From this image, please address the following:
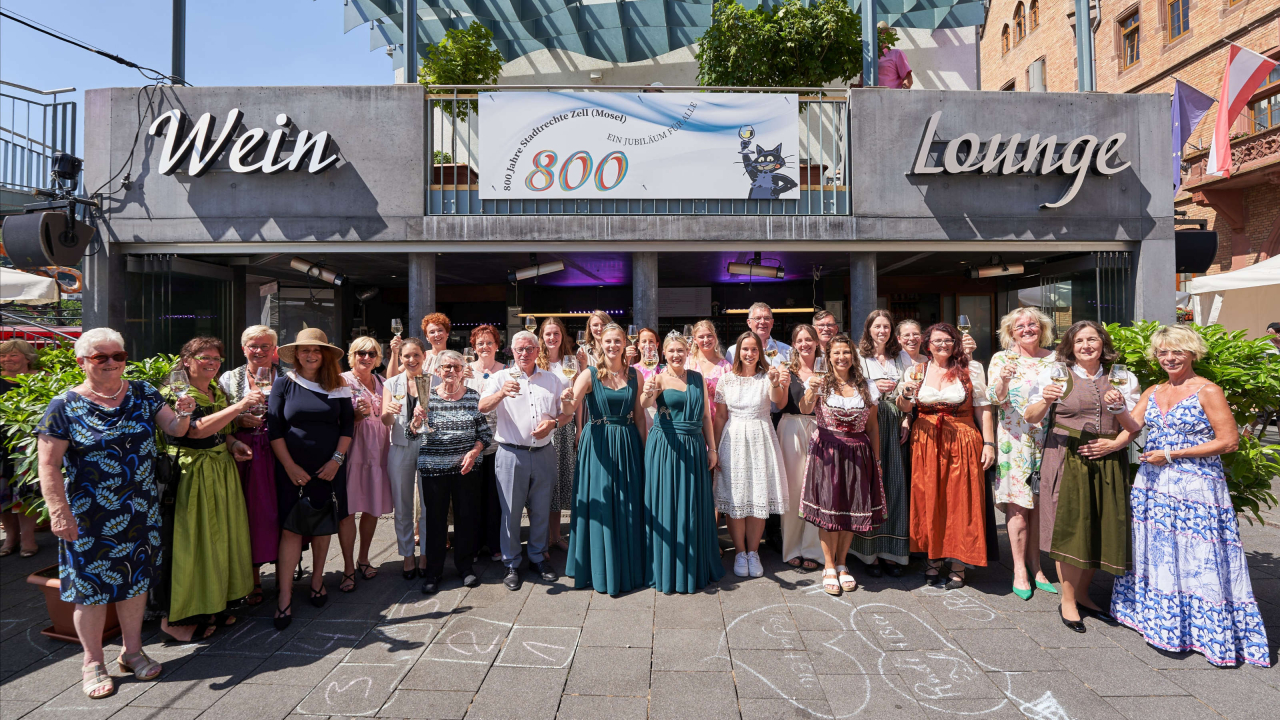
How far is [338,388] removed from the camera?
3705mm


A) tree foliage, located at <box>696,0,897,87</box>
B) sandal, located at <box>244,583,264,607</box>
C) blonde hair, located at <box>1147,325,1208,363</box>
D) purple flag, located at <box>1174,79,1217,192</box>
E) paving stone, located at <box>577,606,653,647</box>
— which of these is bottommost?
paving stone, located at <box>577,606,653,647</box>

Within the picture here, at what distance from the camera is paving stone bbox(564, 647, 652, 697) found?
2816mm

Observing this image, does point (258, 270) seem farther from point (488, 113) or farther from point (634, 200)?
point (634, 200)

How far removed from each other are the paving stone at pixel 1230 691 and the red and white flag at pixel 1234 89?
11228 mm

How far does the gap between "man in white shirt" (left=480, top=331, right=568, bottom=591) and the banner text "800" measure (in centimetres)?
440

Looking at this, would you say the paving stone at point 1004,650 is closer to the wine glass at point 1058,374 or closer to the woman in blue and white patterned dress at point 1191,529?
the woman in blue and white patterned dress at point 1191,529

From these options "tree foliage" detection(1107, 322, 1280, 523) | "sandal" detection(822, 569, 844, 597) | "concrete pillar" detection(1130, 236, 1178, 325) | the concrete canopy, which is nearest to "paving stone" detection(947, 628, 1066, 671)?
"sandal" detection(822, 569, 844, 597)

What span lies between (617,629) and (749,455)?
1.46 metres

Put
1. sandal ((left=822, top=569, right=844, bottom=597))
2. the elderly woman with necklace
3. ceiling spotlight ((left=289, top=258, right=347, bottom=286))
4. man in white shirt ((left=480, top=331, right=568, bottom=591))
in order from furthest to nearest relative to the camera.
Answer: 1. ceiling spotlight ((left=289, top=258, right=347, bottom=286))
2. man in white shirt ((left=480, top=331, right=568, bottom=591))
3. sandal ((left=822, top=569, right=844, bottom=597))
4. the elderly woman with necklace

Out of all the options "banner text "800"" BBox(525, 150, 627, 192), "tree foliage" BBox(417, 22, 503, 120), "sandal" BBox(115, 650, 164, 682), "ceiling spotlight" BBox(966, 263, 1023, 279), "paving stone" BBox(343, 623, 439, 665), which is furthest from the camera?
"tree foliage" BBox(417, 22, 503, 120)

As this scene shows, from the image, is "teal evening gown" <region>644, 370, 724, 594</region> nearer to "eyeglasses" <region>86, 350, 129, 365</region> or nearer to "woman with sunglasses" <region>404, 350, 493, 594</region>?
"woman with sunglasses" <region>404, 350, 493, 594</region>

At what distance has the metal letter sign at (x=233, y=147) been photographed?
7578 mm

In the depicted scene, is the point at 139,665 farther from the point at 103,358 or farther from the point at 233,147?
the point at 233,147

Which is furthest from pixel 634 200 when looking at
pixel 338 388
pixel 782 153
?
pixel 338 388
